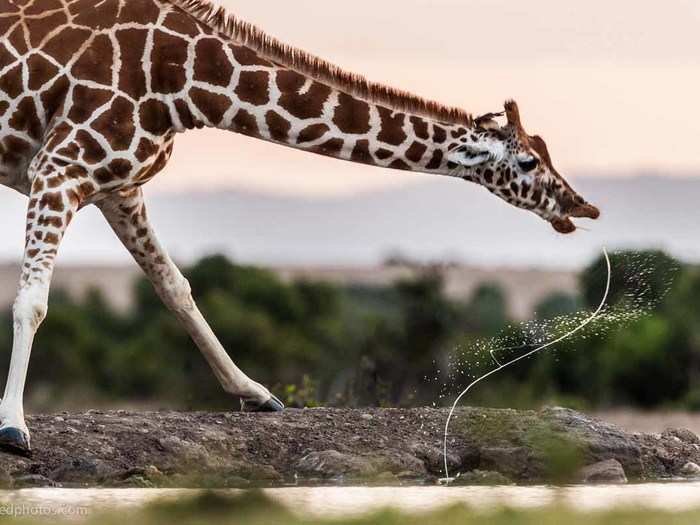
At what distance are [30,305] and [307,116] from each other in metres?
2.47

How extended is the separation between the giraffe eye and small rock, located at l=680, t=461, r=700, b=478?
2780 millimetres

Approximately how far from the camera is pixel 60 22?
13578 millimetres

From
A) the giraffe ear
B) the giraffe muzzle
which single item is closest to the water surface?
the giraffe muzzle

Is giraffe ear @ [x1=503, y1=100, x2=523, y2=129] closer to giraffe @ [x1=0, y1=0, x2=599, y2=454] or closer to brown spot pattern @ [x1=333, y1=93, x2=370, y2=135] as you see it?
giraffe @ [x1=0, y1=0, x2=599, y2=454]

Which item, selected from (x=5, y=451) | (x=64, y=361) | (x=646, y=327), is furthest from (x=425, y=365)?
(x=5, y=451)

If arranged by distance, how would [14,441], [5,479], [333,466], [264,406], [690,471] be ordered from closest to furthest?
1. [5,479]
2. [14,441]
3. [333,466]
4. [690,471]
5. [264,406]

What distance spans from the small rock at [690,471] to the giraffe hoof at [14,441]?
507 centimetres

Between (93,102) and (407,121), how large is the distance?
2.32m

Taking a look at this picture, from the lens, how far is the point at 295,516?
9.53m

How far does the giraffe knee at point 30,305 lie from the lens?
12789 mm

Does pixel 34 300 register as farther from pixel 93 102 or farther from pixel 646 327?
pixel 646 327

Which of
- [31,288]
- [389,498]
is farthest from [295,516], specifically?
[31,288]

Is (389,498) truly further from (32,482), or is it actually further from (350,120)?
(350,120)

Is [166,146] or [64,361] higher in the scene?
[166,146]
